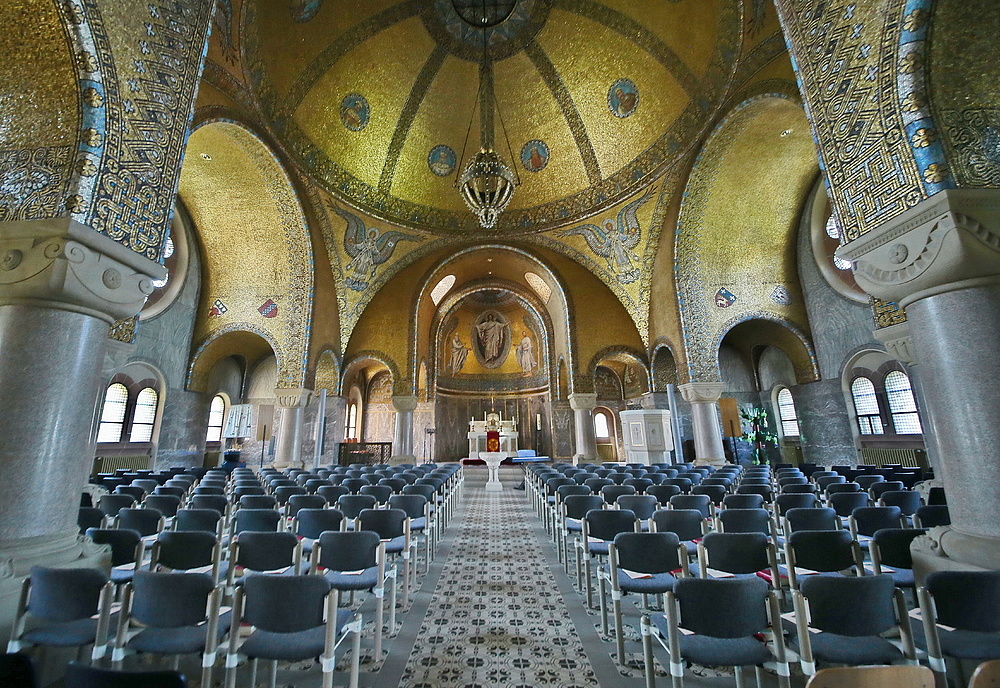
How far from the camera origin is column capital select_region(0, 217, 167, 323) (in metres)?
3.58

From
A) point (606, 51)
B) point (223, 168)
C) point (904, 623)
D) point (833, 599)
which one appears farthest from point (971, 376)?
point (223, 168)

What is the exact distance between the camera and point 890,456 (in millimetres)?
12656

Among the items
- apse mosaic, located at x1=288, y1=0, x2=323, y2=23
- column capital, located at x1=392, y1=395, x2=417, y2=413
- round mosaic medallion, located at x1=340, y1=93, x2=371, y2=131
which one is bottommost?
column capital, located at x1=392, y1=395, x2=417, y2=413

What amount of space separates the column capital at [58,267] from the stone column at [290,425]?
391 inches

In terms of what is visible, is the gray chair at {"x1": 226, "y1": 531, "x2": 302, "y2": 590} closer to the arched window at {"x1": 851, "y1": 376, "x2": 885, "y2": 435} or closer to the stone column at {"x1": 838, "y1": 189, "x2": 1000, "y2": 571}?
the stone column at {"x1": 838, "y1": 189, "x2": 1000, "y2": 571}

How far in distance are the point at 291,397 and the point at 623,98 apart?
14.6 metres

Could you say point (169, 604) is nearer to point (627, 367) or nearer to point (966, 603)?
point (966, 603)

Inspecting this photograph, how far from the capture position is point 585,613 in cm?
408

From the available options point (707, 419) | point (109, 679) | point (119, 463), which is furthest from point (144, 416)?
point (707, 419)

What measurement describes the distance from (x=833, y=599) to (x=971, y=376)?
2506 millimetres

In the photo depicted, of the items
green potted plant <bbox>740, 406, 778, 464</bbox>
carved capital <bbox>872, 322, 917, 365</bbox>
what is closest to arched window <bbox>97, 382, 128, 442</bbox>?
carved capital <bbox>872, 322, 917, 365</bbox>

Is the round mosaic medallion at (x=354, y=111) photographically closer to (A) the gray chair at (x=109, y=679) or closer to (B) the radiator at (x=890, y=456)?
(A) the gray chair at (x=109, y=679)

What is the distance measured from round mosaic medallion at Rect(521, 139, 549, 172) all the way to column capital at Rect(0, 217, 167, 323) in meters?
15.3

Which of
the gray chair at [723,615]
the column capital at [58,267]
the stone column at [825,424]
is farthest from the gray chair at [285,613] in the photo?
the stone column at [825,424]
